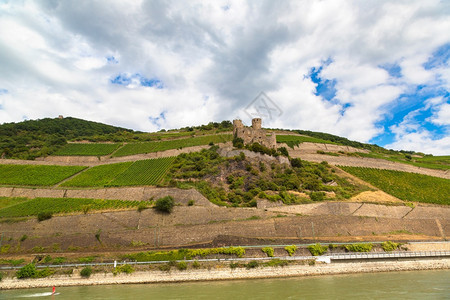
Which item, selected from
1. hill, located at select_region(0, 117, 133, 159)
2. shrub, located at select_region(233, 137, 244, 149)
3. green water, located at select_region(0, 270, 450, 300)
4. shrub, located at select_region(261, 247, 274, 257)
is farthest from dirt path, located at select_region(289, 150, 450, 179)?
hill, located at select_region(0, 117, 133, 159)

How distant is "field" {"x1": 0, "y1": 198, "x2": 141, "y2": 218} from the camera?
28734 mm

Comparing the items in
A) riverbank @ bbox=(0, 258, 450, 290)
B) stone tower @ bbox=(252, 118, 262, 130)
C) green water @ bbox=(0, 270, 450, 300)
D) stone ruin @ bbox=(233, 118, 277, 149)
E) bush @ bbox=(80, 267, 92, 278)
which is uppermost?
stone tower @ bbox=(252, 118, 262, 130)

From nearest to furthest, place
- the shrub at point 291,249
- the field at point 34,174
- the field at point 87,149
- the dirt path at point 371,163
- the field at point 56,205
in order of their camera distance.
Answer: the shrub at point 291,249 → the field at point 56,205 → the field at point 34,174 → the field at point 87,149 → the dirt path at point 371,163

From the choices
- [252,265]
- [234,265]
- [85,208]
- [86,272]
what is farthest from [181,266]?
[85,208]

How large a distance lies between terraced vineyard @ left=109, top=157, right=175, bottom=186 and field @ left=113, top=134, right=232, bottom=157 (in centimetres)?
579

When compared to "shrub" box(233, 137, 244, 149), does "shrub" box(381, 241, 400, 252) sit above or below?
below

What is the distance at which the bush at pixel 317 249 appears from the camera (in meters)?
21.5

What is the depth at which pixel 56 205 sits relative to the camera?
30422 mm

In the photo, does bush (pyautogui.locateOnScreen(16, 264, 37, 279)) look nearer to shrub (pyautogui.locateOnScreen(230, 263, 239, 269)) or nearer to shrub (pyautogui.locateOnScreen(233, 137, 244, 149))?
shrub (pyautogui.locateOnScreen(230, 263, 239, 269))

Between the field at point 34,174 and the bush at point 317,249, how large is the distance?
1402 inches

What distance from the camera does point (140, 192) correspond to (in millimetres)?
32469

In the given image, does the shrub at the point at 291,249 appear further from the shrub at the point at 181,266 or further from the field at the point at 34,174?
the field at the point at 34,174

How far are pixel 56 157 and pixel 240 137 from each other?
34519 mm

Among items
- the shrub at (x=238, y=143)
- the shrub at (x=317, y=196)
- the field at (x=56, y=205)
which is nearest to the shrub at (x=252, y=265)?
the field at (x=56, y=205)
